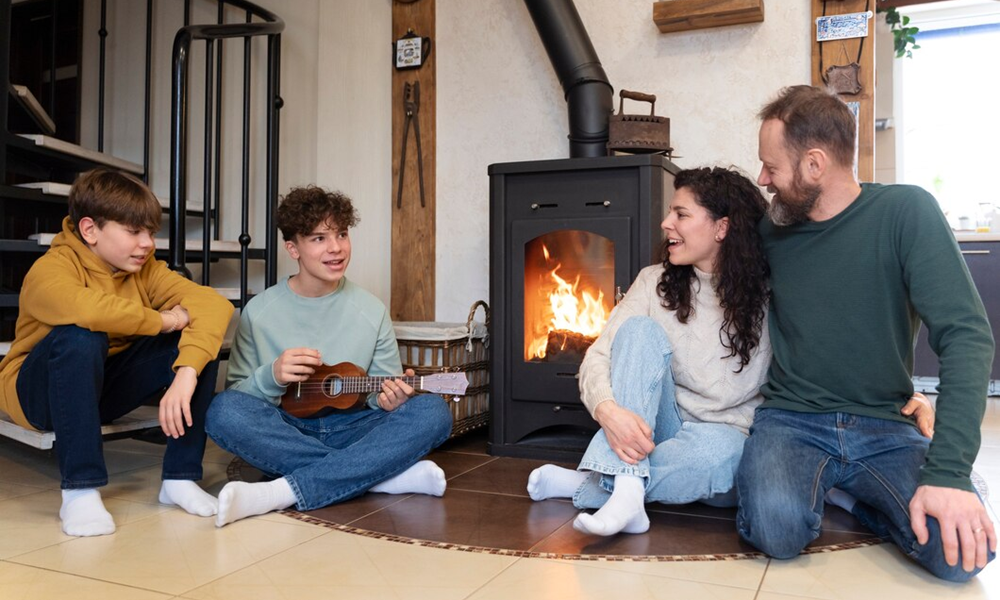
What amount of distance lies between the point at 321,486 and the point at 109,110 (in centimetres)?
282

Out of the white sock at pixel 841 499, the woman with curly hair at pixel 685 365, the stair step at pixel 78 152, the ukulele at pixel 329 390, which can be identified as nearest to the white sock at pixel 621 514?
the woman with curly hair at pixel 685 365

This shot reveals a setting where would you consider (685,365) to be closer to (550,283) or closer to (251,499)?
(550,283)

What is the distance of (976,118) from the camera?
15.7ft

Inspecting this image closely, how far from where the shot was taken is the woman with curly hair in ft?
5.78

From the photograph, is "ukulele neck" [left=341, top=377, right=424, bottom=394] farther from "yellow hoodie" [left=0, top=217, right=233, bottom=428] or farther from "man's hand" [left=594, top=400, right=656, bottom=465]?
"man's hand" [left=594, top=400, right=656, bottom=465]

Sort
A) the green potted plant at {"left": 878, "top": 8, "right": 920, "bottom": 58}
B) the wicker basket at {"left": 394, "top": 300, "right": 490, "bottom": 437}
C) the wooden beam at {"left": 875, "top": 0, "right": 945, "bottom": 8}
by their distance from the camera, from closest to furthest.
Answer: the wicker basket at {"left": 394, "top": 300, "right": 490, "bottom": 437} < the wooden beam at {"left": 875, "top": 0, "right": 945, "bottom": 8} < the green potted plant at {"left": 878, "top": 8, "right": 920, "bottom": 58}

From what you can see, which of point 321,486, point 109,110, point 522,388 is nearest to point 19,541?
point 321,486

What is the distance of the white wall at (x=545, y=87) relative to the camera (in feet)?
9.07

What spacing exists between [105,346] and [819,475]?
151 centimetres

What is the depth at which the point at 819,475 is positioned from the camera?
1.61 metres

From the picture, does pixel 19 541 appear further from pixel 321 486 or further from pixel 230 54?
pixel 230 54

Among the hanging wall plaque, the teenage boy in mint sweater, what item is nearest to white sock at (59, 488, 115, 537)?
the teenage boy in mint sweater

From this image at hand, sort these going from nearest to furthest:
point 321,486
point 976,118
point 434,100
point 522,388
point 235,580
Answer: point 235,580
point 321,486
point 522,388
point 434,100
point 976,118

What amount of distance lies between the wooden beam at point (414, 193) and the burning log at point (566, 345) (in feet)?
2.63
